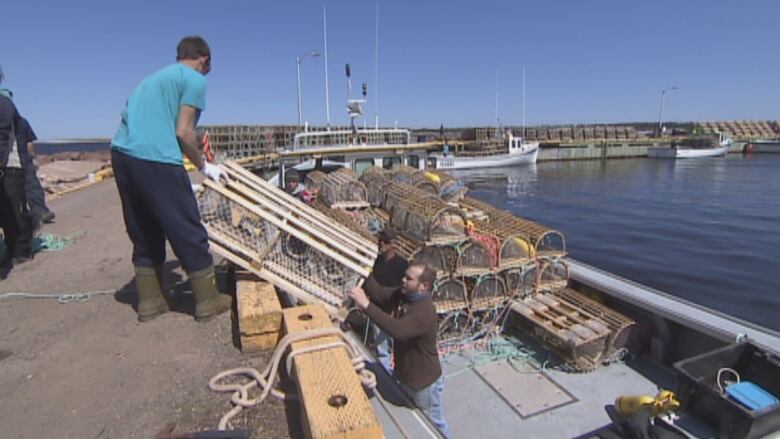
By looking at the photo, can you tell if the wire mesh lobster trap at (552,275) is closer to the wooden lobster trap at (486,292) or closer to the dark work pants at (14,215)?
the wooden lobster trap at (486,292)

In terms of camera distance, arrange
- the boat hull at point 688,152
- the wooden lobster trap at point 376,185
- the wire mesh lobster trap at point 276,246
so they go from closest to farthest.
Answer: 1. the wire mesh lobster trap at point 276,246
2. the wooden lobster trap at point 376,185
3. the boat hull at point 688,152

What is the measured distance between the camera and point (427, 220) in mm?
5688

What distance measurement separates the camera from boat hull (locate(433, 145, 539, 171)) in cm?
4262

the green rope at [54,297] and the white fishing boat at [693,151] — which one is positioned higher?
the white fishing boat at [693,151]

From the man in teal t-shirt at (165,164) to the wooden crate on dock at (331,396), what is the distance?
42.8 inches

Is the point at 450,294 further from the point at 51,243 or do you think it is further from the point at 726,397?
the point at 51,243

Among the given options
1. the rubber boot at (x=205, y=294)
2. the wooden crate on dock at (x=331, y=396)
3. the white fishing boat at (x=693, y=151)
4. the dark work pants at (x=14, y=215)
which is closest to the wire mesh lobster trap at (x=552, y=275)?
the wooden crate on dock at (x=331, y=396)

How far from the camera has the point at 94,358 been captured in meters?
2.78

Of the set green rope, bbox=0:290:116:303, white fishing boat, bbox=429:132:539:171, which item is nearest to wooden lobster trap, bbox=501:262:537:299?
green rope, bbox=0:290:116:303

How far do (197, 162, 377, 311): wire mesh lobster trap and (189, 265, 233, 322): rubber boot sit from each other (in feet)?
1.19

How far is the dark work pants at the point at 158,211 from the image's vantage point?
288 cm

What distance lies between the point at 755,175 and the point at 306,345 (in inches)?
1772

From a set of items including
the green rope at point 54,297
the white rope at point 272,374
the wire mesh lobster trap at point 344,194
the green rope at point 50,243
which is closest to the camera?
the white rope at point 272,374

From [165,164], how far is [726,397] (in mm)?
4270
